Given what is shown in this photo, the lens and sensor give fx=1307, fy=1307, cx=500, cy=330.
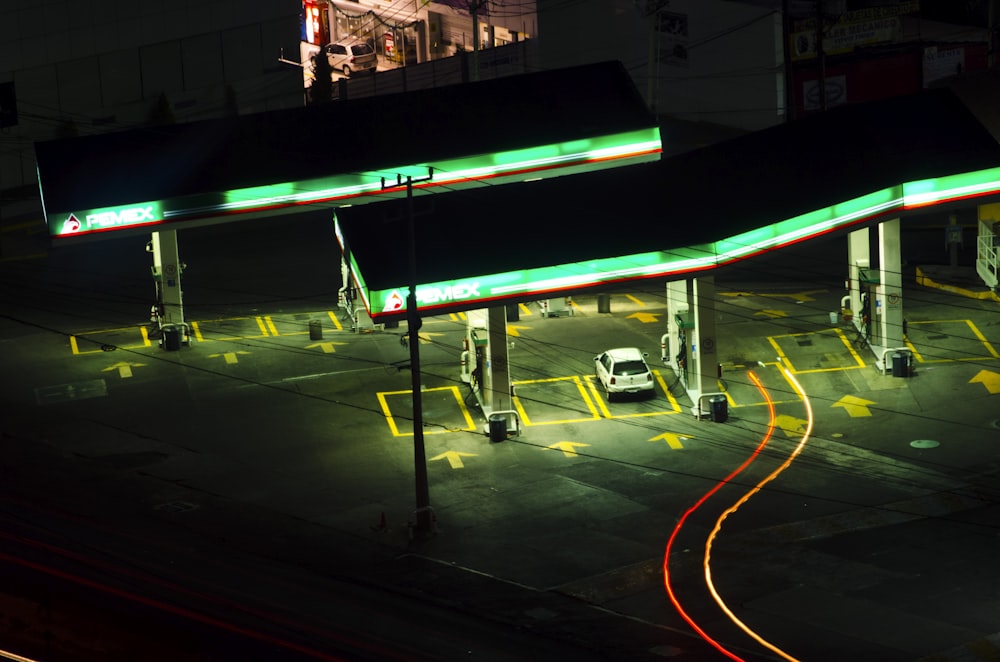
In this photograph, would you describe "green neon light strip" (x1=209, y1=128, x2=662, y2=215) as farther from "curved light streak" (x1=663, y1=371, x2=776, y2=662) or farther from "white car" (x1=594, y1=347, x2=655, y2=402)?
"curved light streak" (x1=663, y1=371, x2=776, y2=662)

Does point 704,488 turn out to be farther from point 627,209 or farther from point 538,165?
point 538,165

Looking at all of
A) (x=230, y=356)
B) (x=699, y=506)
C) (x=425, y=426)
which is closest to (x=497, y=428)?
(x=425, y=426)

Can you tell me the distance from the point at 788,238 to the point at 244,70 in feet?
143

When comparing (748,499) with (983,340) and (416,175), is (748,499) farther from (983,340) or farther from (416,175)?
(416,175)

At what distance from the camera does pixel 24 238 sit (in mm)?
64188

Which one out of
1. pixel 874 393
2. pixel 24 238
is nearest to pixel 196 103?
pixel 24 238

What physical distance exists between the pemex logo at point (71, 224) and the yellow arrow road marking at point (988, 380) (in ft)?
98.0

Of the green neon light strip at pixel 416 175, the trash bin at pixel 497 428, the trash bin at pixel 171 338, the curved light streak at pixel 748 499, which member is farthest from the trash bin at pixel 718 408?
the trash bin at pixel 171 338

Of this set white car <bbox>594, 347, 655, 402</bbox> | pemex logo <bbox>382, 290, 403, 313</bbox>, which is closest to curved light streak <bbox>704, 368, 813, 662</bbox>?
white car <bbox>594, 347, 655, 402</bbox>

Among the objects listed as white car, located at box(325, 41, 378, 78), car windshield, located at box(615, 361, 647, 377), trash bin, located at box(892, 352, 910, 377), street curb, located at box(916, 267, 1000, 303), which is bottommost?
Result: trash bin, located at box(892, 352, 910, 377)

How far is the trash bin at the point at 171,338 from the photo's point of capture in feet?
151

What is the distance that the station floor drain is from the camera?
37.3m

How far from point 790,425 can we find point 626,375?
Result: 524 cm

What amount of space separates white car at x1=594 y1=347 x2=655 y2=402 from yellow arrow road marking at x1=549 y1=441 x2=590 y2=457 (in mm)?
3150
